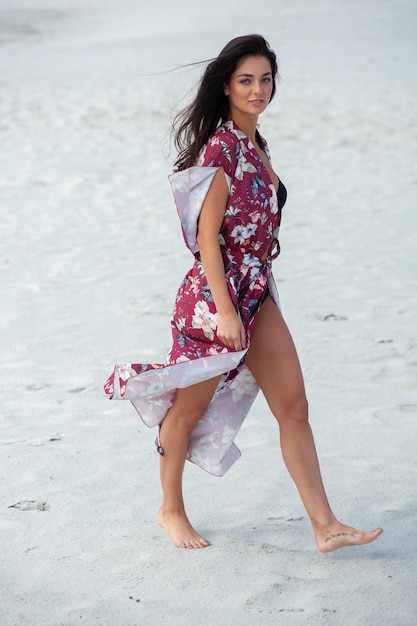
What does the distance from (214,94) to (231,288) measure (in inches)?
22.5

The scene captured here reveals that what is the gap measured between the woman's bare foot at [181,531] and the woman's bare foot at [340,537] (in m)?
0.38

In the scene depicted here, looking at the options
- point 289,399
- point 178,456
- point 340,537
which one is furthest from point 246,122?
point 340,537

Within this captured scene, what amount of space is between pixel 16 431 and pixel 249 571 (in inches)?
57.5

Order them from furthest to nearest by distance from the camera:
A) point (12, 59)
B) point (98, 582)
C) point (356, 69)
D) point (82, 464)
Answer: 1. point (12, 59)
2. point (356, 69)
3. point (82, 464)
4. point (98, 582)

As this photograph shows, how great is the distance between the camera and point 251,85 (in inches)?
114

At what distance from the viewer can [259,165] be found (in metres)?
2.92

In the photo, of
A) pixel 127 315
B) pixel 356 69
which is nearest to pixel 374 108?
→ pixel 356 69

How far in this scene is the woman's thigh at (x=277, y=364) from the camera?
297 centimetres

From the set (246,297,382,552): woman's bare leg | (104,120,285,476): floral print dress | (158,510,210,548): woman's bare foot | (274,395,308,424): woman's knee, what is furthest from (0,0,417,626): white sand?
(104,120,285,476): floral print dress

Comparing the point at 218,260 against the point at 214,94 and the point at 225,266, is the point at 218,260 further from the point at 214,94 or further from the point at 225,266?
the point at 214,94

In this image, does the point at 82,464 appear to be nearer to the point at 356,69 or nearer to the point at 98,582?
the point at 98,582

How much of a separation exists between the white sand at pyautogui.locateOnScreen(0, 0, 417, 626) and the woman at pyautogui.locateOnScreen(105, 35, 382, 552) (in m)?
0.22

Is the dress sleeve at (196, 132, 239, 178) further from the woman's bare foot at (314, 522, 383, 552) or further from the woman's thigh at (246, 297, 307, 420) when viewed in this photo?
the woman's bare foot at (314, 522, 383, 552)

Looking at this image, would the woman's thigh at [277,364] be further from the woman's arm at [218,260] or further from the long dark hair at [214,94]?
the long dark hair at [214,94]
